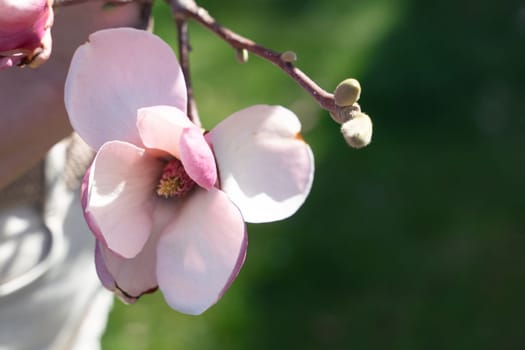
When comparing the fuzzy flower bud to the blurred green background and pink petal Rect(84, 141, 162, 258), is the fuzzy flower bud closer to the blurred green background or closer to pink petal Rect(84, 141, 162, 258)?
pink petal Rect(84, 141, 162, 258)

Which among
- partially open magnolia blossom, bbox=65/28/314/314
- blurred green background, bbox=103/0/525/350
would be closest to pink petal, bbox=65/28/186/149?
partially open magnolia blossom, bbox=65/28/314/314

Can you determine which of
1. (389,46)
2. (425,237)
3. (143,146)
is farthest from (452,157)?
(143,146)

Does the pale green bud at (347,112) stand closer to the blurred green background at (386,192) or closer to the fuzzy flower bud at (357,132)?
the fuzzy flower bud at (357,132)

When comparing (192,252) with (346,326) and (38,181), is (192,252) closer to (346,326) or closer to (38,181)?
(38,181)

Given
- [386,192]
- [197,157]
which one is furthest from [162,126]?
[386,192]

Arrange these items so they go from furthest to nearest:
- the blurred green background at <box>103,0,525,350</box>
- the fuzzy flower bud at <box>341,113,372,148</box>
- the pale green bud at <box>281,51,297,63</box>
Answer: the blurred green background at <box>103,0,525,350</box> < the pale green bud at <box>281,51,297,63</box> < the fuzzy flower bud at <box>341,113,372,148</box>

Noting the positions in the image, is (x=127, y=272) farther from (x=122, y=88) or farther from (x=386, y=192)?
(x=386, y=192)

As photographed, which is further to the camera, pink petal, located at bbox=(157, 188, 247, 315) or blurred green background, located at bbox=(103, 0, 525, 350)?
blurred green background, located at bbox=(103, 0, 525, 350)
